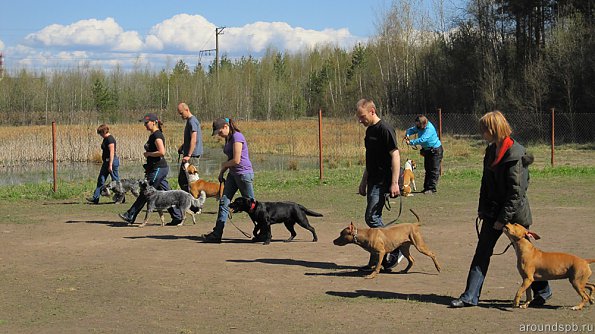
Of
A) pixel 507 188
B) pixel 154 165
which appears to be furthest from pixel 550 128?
pixel 507 188

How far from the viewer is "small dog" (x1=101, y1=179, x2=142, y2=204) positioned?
1570 centimetres

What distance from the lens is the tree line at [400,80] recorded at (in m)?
37.3

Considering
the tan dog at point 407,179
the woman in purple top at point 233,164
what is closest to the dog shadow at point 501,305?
the woman in purple top at point 233,164

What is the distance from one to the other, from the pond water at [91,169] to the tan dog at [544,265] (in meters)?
15.1

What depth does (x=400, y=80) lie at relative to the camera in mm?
52594

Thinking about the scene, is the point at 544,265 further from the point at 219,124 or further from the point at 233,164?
the point at 219,124

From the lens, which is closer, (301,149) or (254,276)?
(254,276)

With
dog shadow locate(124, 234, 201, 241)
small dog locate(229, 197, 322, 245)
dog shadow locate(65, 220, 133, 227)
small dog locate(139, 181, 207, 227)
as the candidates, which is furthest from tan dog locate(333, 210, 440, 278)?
dog shadow locate(65, 220, 133, 227)

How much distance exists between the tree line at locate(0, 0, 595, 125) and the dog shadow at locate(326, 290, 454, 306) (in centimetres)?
3002

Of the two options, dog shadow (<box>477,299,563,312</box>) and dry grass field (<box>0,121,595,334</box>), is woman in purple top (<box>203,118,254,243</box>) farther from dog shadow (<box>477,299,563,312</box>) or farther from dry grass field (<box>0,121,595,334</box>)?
dog shadow (<box>477,299,563,312</box>)

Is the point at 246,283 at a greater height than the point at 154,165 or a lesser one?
lesser

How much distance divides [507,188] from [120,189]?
34.0 ft

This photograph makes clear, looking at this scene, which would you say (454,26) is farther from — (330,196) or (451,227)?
(451,227)

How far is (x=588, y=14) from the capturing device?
127ft
